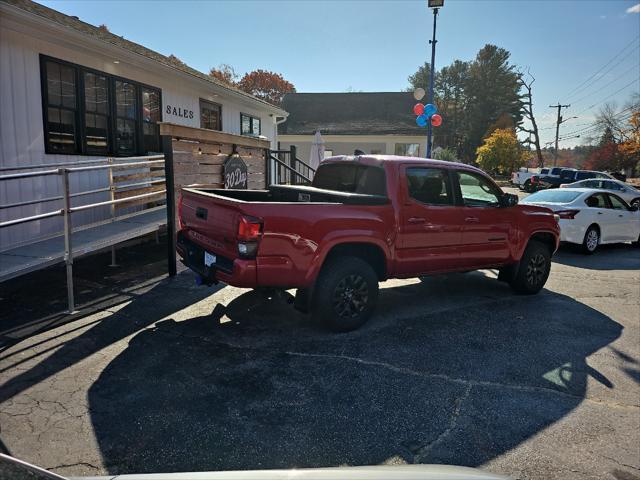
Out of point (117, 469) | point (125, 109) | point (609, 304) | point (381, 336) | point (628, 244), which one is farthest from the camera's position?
point (628, 244)

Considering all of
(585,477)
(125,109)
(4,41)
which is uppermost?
(4,41)

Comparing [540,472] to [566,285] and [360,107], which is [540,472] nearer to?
[566,285]

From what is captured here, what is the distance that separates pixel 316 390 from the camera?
12.5 feet

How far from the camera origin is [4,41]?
6.76 m

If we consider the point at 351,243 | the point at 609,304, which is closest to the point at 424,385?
the point at 351,243

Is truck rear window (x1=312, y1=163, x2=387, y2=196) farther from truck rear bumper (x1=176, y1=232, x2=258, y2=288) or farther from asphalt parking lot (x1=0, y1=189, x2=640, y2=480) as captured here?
truck rear bumper (x1=176, y1=232, x2=258, y2=288)

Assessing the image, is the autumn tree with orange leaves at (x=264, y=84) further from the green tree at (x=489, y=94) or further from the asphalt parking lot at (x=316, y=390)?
the asphalt parking lot at (x=316, y=390)

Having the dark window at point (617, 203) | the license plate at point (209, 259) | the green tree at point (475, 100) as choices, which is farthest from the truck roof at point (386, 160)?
the green tree at point (475, 100)

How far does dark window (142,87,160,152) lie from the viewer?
10156 mm

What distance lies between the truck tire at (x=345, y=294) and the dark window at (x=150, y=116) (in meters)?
7.07

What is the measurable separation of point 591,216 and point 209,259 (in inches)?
369

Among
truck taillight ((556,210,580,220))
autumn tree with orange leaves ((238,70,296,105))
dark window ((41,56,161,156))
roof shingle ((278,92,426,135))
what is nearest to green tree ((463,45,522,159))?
autumn tree with orange leaves ((238,70,296,105))

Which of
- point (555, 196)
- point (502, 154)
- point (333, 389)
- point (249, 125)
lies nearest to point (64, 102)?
point (333, 389)

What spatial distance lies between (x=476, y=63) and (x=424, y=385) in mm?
72650
